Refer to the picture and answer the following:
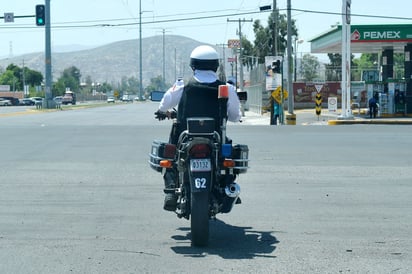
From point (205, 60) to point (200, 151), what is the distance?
126 centimetres

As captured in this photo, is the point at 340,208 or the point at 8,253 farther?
the point at 340,208

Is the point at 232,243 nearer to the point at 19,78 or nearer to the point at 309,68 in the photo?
the point at 309,68

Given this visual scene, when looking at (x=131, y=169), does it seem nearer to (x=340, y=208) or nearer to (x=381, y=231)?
(x=340, y=208)

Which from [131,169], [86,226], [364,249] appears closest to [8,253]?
[86,226]

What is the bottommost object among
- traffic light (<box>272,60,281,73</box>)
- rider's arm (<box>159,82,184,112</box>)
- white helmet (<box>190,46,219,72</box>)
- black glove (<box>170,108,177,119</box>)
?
black glove (<box>170,108,177,119</box>)

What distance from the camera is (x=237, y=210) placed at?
33.5ft

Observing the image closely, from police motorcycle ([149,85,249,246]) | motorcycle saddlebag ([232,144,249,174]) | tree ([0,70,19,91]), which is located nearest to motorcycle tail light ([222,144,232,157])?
police motorcycle ([149,85,249,246])

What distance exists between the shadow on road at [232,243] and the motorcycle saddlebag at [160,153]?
2.86 ft

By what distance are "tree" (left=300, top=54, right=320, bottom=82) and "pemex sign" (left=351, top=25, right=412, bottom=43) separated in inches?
2354

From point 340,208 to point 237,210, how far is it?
149 cm

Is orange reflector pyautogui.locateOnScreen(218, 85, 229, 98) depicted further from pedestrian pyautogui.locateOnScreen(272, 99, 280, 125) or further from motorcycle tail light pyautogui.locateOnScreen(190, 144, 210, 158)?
pedestrian pyautogui.locateOnScreen(272, 99, 280, 125)

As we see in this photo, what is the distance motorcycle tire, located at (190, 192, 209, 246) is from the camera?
7469 millimetres

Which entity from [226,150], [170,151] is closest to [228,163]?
[226,150]

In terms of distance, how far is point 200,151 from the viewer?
7.45m
